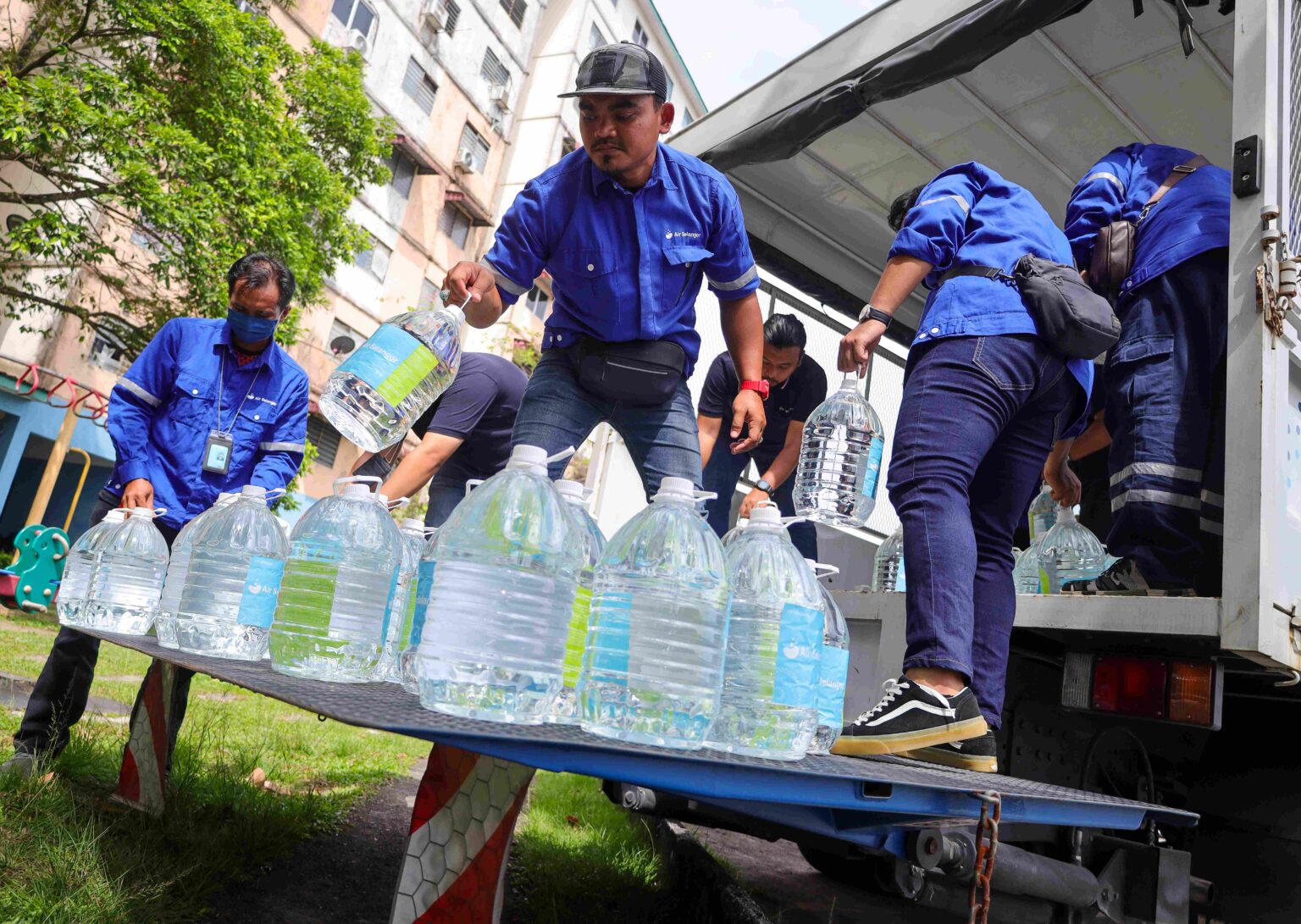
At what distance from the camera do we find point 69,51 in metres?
11.1

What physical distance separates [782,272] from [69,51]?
9638 millimetres

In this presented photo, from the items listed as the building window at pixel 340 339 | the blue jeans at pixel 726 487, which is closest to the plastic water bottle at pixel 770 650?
the blue jeans at pixel 726 487

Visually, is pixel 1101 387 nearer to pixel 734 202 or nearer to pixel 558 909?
pixel 734 202

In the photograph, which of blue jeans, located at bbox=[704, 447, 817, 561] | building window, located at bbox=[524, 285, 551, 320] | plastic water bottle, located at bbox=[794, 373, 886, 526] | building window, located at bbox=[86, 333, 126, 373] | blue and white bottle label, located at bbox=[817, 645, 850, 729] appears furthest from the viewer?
building window, located at bbox=[524, 285, 551, 320]

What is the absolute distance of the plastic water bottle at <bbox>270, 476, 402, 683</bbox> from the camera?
2252 mm

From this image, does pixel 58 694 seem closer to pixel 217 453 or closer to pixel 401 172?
pixel 217 453

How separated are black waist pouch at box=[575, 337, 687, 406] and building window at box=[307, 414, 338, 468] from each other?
23295mm

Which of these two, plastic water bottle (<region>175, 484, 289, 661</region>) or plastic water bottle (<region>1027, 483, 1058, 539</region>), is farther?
plastic water bottle (<region>1027, 483, 1058, 539</region>)

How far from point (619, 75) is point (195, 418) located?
208 cm

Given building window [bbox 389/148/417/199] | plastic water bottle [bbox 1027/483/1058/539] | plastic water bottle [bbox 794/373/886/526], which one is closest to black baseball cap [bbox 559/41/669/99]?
plastic water bottle [bbox 794/373/886/526]

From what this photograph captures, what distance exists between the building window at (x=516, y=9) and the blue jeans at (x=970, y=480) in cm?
3242

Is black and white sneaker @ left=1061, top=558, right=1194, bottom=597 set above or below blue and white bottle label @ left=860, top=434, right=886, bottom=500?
below

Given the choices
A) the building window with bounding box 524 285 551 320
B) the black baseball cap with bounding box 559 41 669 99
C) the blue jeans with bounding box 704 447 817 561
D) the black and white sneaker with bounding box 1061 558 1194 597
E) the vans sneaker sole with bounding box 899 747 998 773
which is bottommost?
the vans sneaker sole with bounding box 899 747 998 773

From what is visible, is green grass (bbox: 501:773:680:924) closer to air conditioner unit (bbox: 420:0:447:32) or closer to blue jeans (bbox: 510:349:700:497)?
blue jeans (bbox: 510:349:700:497)
